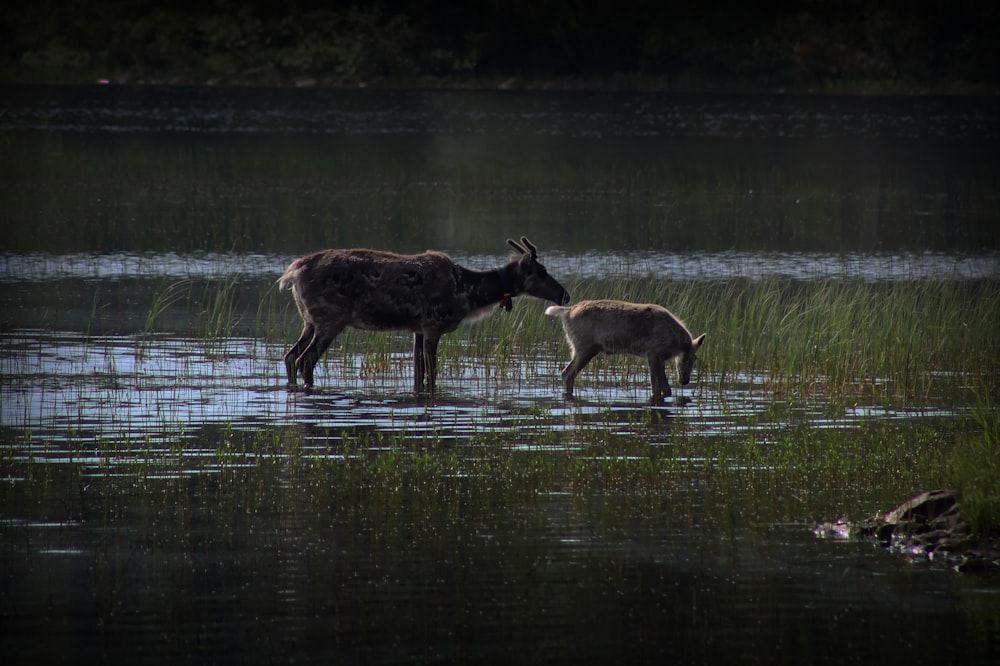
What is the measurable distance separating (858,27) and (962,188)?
4256 centimetres

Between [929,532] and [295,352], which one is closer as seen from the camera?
[929,532]

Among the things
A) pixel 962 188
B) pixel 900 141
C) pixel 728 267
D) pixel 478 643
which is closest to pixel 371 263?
pixel 478 643

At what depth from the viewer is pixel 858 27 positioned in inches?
3420

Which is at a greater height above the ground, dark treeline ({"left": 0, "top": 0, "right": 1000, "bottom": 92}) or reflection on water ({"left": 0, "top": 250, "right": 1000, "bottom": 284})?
dark treeline ({"left": 0, "top": 0, "right": 1000, "bottom": 92})

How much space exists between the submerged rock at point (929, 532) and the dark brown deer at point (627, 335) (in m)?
5.39

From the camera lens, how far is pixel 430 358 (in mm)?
17328

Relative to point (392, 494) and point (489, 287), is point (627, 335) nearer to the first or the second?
point (489, 287)

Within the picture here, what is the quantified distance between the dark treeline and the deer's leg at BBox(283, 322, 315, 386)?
232ft

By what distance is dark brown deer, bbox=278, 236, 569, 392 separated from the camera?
17.0 metres

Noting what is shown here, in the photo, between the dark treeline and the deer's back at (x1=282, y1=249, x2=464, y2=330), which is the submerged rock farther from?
the dark treeline

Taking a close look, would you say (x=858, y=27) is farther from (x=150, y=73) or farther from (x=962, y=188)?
(x=962, y=188)

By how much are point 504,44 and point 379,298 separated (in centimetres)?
7539

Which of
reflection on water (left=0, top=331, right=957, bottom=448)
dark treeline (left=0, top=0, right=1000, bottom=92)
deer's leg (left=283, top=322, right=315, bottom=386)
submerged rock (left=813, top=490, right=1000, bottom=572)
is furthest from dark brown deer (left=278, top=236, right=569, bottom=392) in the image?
dark treeline (left=0, top=0, right=1000, bottom=92)

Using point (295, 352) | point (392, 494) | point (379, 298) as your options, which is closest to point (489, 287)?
point (379, 298)
